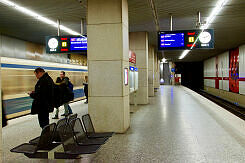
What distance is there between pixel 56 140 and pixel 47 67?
307 inches

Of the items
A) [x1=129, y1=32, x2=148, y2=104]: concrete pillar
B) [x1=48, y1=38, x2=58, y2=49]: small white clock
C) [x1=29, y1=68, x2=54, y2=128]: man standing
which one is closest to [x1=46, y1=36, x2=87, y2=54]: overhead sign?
[x1=48, y1=38, x2=58, y2=49]: small white clock

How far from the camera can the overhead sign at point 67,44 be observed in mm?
9031

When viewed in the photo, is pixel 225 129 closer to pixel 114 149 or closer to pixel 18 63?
pixel 114 149

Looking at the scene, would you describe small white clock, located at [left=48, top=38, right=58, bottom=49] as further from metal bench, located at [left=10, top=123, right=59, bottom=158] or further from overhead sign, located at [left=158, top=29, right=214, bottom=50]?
metal bench, located at [left=10, top=123, right=59, bottom=158]

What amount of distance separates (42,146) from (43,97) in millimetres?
1635

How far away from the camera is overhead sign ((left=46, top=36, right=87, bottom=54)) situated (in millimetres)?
9031

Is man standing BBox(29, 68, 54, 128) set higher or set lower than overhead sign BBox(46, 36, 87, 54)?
lower

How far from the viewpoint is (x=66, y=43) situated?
9133 millimetres

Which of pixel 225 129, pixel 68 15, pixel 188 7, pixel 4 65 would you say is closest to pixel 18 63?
pixel 4 65

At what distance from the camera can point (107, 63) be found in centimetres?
608

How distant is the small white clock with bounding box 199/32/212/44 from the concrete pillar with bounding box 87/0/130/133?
348 centimetres

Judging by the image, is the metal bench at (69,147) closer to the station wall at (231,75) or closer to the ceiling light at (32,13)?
the ceiling light at (32,13)

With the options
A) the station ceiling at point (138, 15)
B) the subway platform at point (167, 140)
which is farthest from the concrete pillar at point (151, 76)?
the subway platform at point (167, 140)

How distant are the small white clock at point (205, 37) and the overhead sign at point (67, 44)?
4308mm
